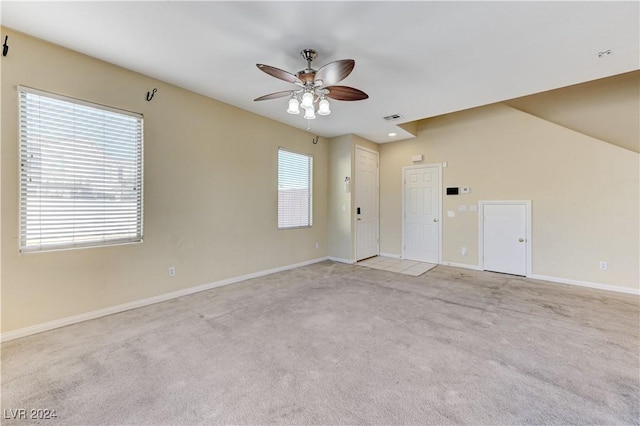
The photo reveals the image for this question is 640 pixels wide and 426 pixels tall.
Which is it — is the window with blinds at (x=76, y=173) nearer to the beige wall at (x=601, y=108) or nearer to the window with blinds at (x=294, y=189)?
the window with blinds at (x=294, y=189)

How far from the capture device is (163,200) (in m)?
3.30

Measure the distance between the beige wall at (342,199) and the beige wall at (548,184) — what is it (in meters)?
1.49

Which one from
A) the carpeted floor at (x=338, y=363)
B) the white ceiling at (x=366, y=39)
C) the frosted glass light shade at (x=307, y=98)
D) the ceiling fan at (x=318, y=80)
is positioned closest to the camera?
the carpeted floor at (x=338, y=363)

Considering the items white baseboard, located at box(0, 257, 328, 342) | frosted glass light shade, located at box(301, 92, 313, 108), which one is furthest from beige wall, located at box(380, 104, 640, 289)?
white baseboard, located at box(0, 257, 328, 342)

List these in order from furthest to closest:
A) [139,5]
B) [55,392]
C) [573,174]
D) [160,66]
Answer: [573,174] → [160,66] → [139,5] → [55,392]

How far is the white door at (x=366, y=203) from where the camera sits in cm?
566

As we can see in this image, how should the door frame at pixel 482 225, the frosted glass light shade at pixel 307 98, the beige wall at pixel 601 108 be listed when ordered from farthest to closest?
1. the door frame at pixel 482 225
2. the beige wall at pixel 601 108
3. the frosted glass light shade at pixel 307 98

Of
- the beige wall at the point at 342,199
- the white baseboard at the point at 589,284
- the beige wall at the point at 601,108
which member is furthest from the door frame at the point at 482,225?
the beige wall at the point at 342,199

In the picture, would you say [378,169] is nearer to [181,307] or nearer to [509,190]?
[509,190]

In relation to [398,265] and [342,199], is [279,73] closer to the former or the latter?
[342,199]

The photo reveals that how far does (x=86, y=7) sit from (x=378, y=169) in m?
5.34

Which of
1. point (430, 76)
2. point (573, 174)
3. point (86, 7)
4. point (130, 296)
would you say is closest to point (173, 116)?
point (86, 7)

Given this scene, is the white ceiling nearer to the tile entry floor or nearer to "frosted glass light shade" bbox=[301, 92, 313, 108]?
"frosted glass light shade" bbox=[301, 92, 313, 108]

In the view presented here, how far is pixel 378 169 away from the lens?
626 centimetres
